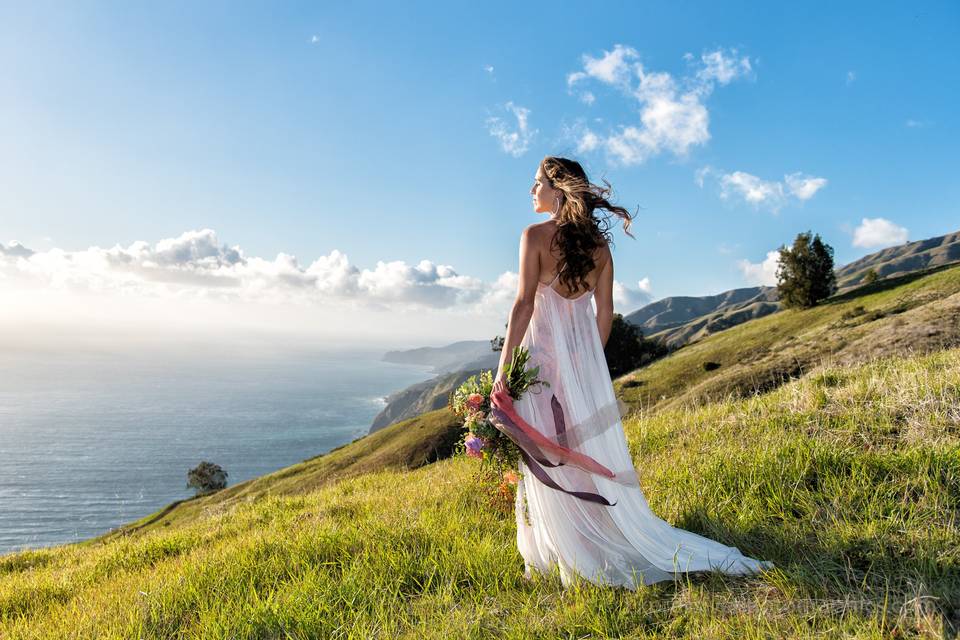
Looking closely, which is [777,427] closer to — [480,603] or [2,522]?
[480,603]

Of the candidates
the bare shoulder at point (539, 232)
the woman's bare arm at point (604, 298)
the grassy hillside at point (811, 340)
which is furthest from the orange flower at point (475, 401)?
the grassy hillside at point (811, 340)

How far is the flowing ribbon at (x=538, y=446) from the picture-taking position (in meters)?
4.52

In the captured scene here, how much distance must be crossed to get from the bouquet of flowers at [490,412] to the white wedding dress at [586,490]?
16 centimetres

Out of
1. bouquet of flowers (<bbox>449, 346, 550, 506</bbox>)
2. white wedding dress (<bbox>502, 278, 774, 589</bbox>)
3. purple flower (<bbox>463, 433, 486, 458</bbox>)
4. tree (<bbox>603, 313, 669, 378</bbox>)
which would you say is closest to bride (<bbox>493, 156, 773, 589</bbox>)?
white wedding dress (<bbox>502, 278, 774, 589</bbox>)

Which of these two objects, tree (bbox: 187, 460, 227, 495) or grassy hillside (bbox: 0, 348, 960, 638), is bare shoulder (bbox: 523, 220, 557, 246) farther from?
tree (bbox: 187, 460, 227, 495)

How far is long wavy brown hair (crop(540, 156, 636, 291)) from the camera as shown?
4.82 metres

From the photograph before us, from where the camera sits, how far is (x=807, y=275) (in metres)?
79.1

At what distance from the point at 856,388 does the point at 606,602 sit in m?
5.66

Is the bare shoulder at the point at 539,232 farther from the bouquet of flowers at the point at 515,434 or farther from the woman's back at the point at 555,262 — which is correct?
the bouquet of flowers at the point at 515,434

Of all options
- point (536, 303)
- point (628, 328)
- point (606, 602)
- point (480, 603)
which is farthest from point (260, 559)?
point (628, 328)

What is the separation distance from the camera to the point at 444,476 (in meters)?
9.16

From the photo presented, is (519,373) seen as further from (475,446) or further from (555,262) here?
(555,262)

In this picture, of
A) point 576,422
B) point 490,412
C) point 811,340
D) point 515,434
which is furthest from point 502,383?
point 811,340

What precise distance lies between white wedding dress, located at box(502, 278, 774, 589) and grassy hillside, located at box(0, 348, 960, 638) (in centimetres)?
18
